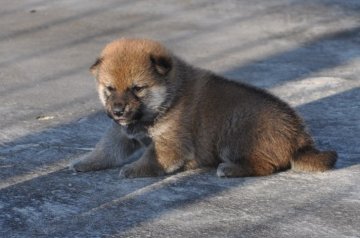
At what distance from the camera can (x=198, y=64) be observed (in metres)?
7.64

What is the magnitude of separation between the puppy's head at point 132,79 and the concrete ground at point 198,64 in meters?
0.39

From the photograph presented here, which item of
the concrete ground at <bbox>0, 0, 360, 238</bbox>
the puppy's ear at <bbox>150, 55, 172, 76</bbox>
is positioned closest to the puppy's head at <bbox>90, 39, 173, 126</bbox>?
the puppy's ear at <bbox>150, 55, 172, 76</bbox>

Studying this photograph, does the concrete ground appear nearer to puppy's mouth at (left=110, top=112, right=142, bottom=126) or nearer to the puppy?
the puppy

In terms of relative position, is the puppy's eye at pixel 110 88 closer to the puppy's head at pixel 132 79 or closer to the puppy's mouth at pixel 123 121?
the puppy's head at pixel 132 79

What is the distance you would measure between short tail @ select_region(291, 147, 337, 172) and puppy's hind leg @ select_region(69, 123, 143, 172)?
95 cm

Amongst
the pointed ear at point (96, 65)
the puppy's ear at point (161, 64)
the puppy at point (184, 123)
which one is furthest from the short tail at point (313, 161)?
the pointed ear at point (96, 65)

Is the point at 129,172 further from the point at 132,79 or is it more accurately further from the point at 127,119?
the point at 132,79

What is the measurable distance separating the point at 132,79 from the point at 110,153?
495mm

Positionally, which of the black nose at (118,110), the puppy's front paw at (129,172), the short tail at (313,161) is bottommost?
the puppy's front paw at (129,172)

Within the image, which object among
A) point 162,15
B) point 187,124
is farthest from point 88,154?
point 162,15

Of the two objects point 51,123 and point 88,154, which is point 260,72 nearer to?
point 51,123

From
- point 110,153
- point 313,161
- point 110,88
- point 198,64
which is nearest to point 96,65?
point 110,88

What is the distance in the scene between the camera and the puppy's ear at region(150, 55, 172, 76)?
16.1 ft

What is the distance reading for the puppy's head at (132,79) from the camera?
4840 millimetres
